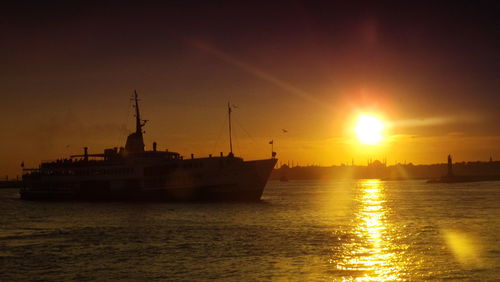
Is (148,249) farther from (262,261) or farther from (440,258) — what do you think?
(440,258)

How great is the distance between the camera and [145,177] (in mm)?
105312

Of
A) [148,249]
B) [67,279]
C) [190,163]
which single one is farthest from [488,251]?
[190,163]

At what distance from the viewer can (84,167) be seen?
11869 cm

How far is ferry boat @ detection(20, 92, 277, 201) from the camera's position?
317 ft

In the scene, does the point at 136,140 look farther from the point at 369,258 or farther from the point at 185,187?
the point at 369,258

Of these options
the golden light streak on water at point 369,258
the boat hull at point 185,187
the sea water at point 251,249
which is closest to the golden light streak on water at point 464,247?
the sea water at point 251,249

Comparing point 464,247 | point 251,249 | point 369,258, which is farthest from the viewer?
point 464,247

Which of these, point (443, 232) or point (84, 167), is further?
point (84, 167)

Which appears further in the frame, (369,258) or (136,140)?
(136,140)

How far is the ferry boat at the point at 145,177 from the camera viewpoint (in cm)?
9662

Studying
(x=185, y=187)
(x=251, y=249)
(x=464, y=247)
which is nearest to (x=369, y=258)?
(x=251, y=249)

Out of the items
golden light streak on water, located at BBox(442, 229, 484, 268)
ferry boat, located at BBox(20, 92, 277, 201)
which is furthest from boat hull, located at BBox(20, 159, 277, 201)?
golden light streak on water, located at BBox(442, 229, 484, 268)

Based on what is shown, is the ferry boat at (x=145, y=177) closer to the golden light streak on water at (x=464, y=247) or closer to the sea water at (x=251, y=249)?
the sea water at (x=251, y=249)

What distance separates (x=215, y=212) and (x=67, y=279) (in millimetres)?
48050
